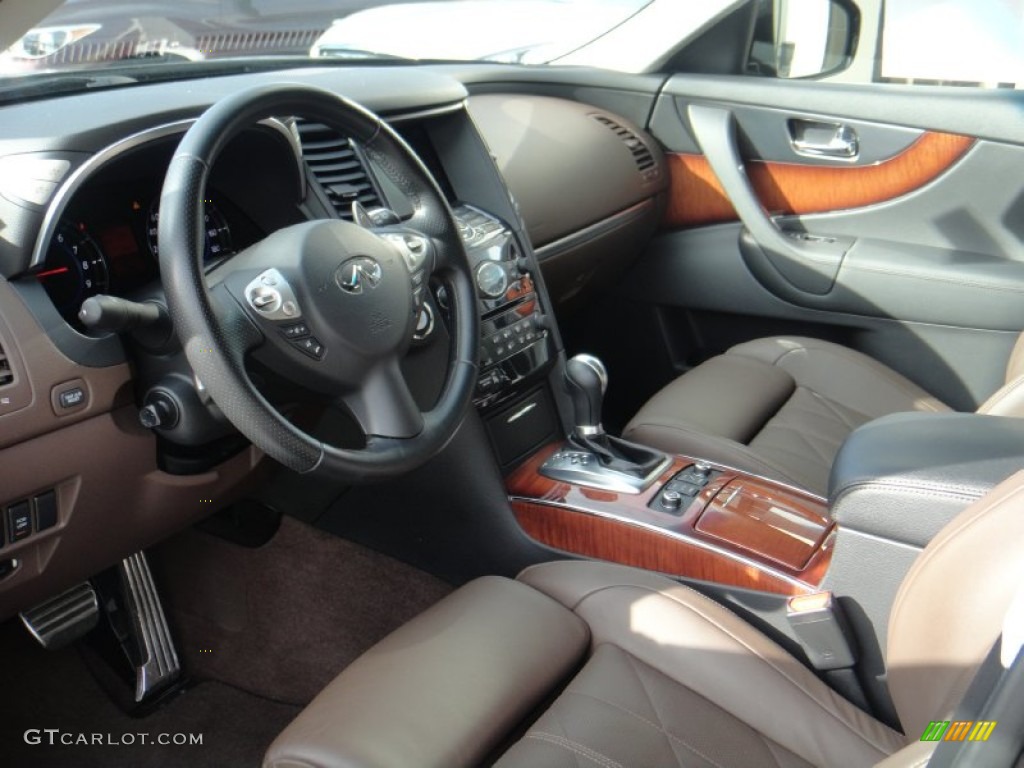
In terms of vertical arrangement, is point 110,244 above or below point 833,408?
above

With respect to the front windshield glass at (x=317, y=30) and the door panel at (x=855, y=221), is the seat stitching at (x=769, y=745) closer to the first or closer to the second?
the front windshield glass at (x=317, y=30)

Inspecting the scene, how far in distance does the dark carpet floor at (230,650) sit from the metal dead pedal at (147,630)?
0.19 ft

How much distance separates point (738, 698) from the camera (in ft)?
4.09

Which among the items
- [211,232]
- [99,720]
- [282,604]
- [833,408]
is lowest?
[99,720]

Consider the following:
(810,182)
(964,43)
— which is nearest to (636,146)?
(810,182)

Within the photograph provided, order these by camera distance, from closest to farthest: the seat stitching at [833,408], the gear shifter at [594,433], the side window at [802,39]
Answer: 1. the gear shifter at [594,433]
2. the seat stitching at [833,408]
3. the side window at [802,39]

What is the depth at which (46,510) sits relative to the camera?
1341 millimetres

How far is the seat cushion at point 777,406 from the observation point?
185cm

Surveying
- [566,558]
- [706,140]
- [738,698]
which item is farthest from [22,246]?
[706,140]

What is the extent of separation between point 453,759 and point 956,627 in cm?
53

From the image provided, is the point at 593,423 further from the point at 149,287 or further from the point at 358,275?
the point at 149,287

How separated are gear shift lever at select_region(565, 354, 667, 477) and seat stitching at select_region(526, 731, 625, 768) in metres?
0.62

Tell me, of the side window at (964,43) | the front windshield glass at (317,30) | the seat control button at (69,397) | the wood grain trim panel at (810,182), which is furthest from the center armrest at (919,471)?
the side window at (964,43)

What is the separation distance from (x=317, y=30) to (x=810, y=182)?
120 cm
